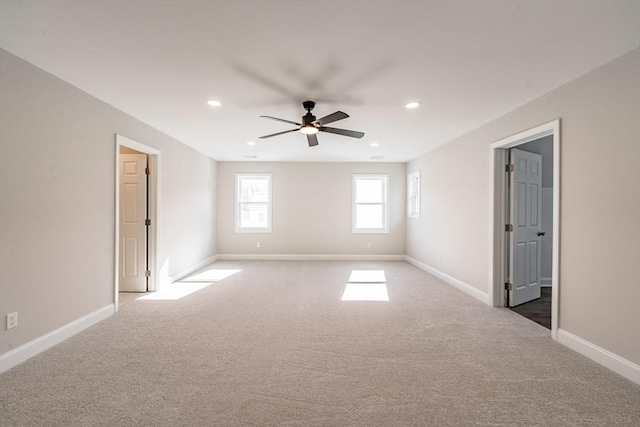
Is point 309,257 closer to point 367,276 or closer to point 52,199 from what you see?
point 367,276

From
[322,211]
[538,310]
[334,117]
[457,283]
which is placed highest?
[334,117]

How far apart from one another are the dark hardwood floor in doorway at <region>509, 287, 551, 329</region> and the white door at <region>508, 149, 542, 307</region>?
76mm

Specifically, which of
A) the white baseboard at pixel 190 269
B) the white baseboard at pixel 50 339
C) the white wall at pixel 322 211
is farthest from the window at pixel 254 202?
the white baseboard at pixel 50 339

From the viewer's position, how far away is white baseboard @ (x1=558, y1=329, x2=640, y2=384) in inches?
91.0

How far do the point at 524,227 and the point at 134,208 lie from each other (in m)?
5.75

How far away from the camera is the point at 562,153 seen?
9.80ft

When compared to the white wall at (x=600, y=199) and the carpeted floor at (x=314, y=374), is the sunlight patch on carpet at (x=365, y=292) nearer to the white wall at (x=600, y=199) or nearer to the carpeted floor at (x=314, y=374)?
the carpeted floor at (x=314, y=374)

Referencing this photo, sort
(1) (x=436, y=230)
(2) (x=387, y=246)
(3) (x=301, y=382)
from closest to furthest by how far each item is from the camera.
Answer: (3) (x=301, y=382), (1) (x=436, y=230), (2) (x=387, y=246)

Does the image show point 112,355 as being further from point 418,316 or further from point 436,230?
point 436,230

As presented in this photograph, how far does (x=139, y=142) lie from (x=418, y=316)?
4355mm

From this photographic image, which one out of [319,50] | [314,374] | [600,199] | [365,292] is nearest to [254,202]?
[365,292]

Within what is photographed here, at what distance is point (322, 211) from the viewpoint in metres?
7.80

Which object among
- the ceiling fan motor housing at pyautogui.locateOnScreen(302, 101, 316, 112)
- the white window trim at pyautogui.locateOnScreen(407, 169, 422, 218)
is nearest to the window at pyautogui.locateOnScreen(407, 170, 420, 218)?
the white window trim at pyautogui.locateOnScreen(407, 169, 422, 218)

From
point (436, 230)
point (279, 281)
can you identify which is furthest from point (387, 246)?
point (279, 281)
